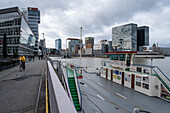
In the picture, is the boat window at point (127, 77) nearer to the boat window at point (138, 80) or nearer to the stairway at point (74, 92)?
the boat window at point (138, 80)

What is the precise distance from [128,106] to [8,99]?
11004 millimetres

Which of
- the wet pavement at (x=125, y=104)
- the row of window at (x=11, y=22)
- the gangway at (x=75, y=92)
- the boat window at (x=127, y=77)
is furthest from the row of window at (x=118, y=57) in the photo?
the row of window at (x=11, y=22)

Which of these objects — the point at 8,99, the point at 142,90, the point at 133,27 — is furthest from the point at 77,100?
the point at 133,27

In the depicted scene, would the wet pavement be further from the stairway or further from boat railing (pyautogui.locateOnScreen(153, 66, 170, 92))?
boat railing (pyautogui.locateOnScreen(153, 66, 170, 92))

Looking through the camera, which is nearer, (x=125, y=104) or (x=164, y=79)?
(x=125, y=104)

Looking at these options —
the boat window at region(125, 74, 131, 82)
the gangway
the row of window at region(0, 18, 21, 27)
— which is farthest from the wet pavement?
the row of window at region(0, 18, 21, 27)

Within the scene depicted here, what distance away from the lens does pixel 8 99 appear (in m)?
5.33

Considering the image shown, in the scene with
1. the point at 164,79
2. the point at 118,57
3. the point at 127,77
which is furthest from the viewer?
the point at 164,79

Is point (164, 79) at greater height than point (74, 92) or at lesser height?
lesser

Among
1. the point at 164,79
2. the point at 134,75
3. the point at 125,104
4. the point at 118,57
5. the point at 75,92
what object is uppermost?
the point at 118,57

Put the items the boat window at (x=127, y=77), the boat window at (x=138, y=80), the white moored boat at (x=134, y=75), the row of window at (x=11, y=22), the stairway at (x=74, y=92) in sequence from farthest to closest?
the row of window at (x=11, y=22) → the boat window at (x=127, y=77) → the boat window at (x=138, y=80) → the white moored boat at (x=134, y=75) → the stairway at (x=74, y=92)

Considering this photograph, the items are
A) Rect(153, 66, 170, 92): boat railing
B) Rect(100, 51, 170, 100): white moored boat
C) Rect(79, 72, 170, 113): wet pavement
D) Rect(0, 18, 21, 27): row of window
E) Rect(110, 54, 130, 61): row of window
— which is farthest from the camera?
Rect(0, 18, 21, 27): row of window

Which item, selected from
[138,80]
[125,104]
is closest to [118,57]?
[138,80]

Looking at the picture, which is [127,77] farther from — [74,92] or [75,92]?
[74,92]
